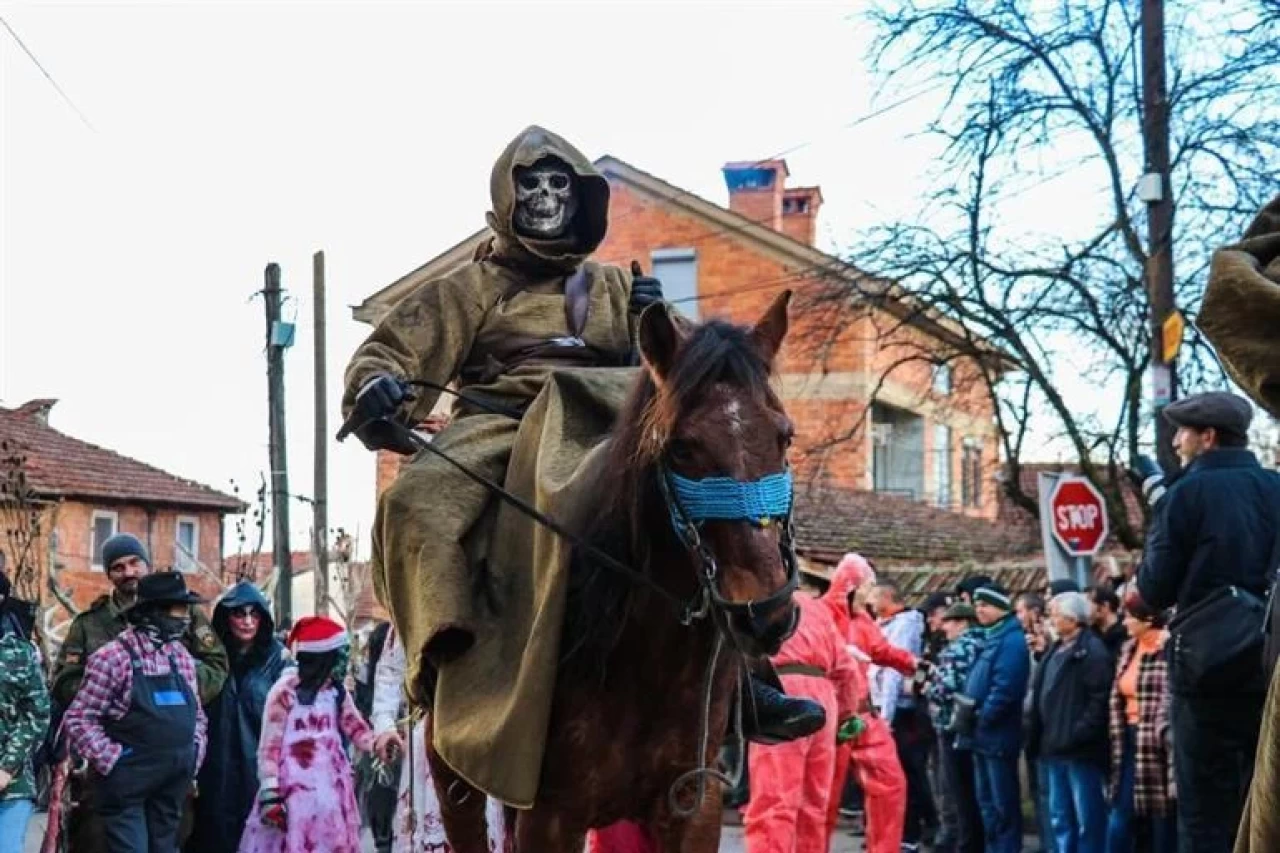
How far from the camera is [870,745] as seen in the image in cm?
A: 1295

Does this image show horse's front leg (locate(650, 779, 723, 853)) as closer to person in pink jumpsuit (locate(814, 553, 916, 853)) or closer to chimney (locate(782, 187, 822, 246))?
person in pink jumpsuit (locate(814, 553, 916, 853))

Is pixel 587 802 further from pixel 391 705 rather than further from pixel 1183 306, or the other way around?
pixel 1183 306

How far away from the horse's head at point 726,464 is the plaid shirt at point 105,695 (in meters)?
5.80

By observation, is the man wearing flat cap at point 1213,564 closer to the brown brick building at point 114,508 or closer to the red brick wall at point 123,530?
the brown brick building at point 114,508

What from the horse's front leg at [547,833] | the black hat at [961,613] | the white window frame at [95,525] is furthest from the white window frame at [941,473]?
the horse's front leg at [547,833]

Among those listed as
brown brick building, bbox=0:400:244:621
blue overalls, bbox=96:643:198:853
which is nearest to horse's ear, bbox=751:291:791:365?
blue overalls, bbox=96:643:198:853

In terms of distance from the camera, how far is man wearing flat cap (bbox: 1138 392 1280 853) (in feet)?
26.2

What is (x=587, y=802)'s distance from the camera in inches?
234

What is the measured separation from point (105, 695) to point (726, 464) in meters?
6.20

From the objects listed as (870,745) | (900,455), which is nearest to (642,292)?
(870,745)

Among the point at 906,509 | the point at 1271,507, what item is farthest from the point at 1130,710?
the point at 906,509

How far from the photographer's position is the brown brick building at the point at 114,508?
143 ft

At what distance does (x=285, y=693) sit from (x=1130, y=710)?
526cm

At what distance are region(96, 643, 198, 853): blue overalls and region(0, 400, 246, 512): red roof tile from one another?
96.4ft
